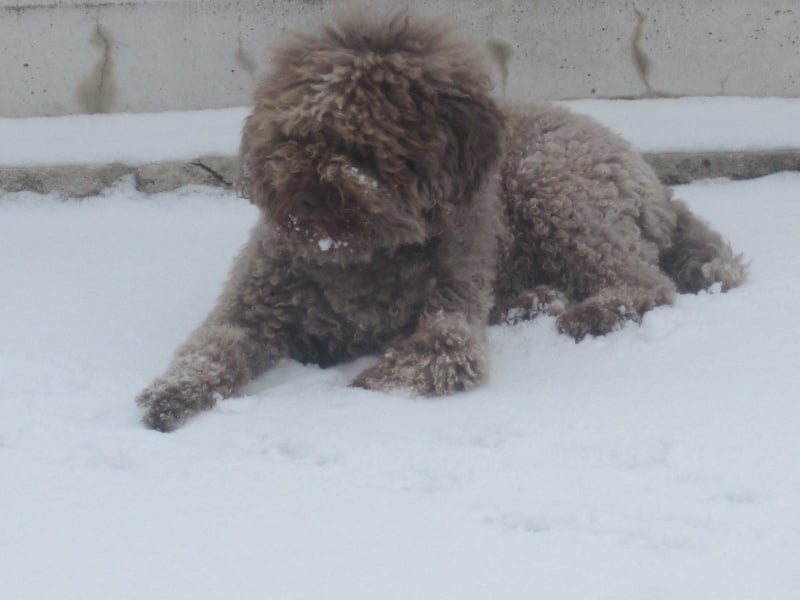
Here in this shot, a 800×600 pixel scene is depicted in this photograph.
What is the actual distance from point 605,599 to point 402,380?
1.53 m

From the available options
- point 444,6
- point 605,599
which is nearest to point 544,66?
point 444,6

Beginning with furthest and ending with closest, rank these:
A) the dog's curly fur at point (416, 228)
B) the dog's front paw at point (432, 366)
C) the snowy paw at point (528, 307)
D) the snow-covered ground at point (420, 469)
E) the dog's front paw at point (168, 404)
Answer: the snowy paw at point (528, 307), the dog's front paw at point (432, 366), the dog's curly fur at point (416, 228), the dog's front paw at point (168, 404), the snow-covered ground at point (420, 469)

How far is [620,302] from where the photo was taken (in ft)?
13.0

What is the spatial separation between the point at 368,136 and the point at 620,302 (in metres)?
1.34

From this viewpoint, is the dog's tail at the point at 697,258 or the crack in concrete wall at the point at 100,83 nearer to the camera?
the dog's tail at the point at 697,258

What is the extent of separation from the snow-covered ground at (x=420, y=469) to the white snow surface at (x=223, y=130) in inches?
52.6

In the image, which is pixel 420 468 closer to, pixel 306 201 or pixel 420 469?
pixel 420 469

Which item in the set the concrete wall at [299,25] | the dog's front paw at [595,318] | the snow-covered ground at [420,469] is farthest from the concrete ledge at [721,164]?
the dog's front paw at [595,318]

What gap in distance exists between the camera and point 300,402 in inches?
131

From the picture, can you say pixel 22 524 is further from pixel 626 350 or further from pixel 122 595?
pixel 626 350

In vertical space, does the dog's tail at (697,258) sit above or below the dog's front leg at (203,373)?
above

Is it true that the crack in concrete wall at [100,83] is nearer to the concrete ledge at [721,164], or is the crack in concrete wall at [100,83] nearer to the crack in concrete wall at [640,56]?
the crack in concrete wall at [640,56]

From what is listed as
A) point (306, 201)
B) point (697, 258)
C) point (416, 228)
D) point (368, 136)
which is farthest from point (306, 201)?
point (697, 258)

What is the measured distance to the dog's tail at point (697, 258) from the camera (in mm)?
4250
